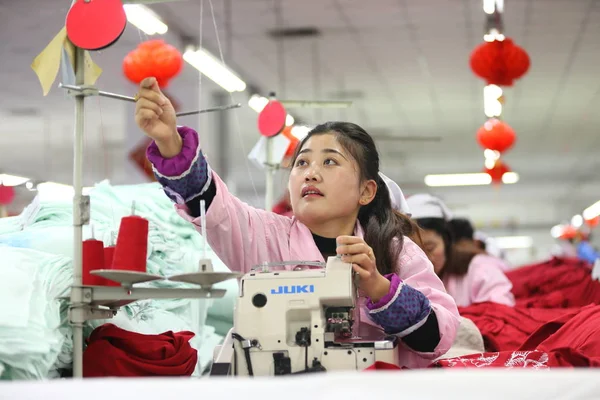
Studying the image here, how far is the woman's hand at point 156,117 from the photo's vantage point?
1799 mm

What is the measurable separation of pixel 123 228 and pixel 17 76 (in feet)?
8.44

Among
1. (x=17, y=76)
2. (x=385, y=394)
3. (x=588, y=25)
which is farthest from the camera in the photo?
(x=588, y=25)

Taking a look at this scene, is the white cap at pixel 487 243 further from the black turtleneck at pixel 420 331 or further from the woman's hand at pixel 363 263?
the woman's hand at pixel 363 263

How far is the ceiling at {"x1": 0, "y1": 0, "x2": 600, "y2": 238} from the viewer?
7.36 m

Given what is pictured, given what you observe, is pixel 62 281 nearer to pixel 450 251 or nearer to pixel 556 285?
pixel 450 251

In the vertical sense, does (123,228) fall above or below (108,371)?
above

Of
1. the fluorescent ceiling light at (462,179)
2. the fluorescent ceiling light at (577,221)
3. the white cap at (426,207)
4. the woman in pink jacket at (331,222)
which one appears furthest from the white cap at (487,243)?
the fluorescent ceiling light at (577,221)

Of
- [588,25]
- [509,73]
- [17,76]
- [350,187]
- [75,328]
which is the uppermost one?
[588,25]

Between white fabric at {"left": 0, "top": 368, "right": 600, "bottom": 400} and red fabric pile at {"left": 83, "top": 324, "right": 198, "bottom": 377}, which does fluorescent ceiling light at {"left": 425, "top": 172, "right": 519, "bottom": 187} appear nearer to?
red fabric pile at {"left": 83, "top": 324, "right": 198, "bottom": 377}

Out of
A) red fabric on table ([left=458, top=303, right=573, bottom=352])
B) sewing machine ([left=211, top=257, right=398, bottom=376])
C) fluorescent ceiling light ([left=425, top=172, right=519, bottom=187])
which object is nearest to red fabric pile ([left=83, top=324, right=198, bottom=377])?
sewing machine ([left=211, top=257, right=398, bottom=376])

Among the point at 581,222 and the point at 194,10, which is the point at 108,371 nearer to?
the point at 194,10

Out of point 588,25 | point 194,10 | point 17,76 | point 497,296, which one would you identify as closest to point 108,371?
point 17,76

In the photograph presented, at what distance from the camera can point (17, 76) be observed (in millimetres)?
4086

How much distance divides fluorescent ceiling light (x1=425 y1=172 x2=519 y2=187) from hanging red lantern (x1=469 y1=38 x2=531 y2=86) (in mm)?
10851
